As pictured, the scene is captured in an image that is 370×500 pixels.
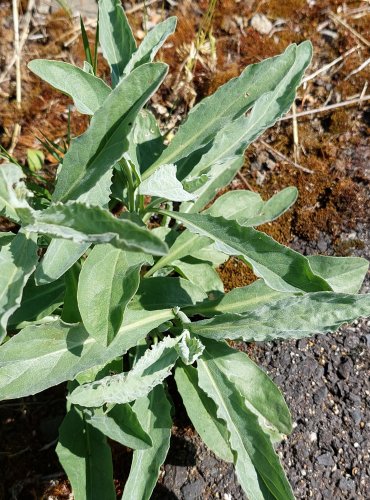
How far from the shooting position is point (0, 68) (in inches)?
106

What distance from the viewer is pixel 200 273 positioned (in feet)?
6.98

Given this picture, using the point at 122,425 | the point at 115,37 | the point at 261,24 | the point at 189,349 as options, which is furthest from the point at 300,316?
the point at 261,24

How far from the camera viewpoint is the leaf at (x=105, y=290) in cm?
147

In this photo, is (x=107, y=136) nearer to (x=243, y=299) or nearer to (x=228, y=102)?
(x=228, y=102)

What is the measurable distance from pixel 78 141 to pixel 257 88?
62 cm

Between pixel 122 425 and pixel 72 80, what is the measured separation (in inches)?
39.5

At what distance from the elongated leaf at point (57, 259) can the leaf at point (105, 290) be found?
0.38 ft

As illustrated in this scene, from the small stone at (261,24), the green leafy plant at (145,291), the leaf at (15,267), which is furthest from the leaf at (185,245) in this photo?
the small stone at (261,24)

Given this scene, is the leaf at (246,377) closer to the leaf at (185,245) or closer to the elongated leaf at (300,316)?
the elongated leaf at (300,316)

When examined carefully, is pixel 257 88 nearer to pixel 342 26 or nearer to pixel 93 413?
pixel 93 413

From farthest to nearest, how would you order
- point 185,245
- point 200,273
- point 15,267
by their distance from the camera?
1. point 200,273
2. point 185,245
3. point 15,267

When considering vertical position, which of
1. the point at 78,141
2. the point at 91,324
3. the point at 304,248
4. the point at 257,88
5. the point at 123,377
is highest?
the point at 78,141

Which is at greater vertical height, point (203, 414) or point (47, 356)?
point (47, 356)

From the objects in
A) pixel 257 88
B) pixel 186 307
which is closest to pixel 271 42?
pixel 257 88
